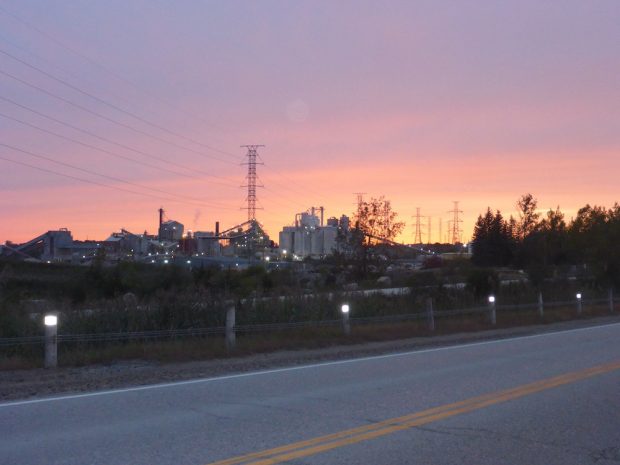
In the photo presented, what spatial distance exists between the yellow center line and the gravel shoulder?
5.42m

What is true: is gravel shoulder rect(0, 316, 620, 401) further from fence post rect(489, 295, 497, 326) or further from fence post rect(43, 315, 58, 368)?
fence post rect(489, 295, 497, 326)

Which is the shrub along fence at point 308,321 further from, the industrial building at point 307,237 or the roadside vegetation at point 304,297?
the industrial building at point 307,237

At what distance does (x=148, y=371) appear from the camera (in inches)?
572

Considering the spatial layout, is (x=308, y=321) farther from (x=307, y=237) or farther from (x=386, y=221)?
(x=307, y=237)

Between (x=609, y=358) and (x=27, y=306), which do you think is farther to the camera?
(x=27, y=306)

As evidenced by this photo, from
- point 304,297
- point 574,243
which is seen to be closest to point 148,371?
point 304,297

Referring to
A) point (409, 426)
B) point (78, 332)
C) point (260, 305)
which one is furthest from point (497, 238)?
point (409, 426)

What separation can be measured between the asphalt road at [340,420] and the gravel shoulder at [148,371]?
Result: 0.91 metres

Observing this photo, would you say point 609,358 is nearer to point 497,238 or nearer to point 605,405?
point 605,405

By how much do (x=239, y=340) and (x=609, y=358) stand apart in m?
9.03

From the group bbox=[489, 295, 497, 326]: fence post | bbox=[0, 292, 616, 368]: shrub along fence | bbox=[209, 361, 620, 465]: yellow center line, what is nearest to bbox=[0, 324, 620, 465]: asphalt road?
bbox=[209, 361, 620, 465]: yellow center line

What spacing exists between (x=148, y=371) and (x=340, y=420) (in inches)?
251

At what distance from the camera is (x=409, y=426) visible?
8961 mm

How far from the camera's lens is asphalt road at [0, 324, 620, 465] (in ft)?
25.0
